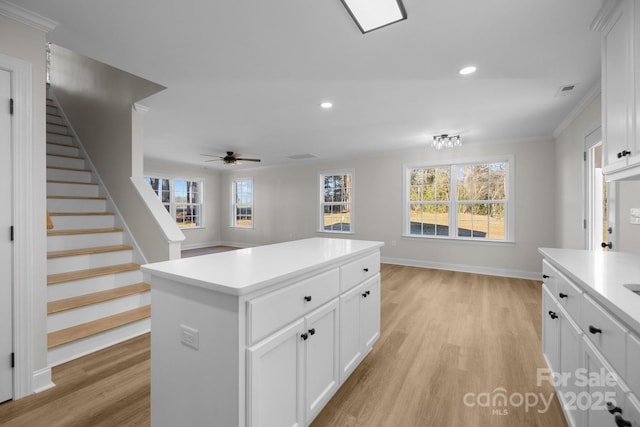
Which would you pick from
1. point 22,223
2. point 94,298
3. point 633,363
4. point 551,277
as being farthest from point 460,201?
point 22,223

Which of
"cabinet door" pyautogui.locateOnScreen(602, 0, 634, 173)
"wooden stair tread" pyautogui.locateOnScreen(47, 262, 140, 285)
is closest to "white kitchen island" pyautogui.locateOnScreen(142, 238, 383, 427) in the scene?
"cabinet door" pyautogui.locateOnScreen(602, 0, 634, 173)

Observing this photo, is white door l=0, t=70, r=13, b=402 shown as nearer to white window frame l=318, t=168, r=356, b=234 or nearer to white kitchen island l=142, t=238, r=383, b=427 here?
white kitchen island l=142, t=238, r=383, b=427

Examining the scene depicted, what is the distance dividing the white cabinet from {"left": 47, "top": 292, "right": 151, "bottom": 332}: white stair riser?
2.25 meters

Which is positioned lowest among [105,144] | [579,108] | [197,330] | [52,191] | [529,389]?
[529,389]

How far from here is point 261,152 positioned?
626 cm

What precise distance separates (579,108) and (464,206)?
94.2 inches

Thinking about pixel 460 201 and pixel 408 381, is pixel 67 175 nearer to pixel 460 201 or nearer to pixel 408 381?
pixel 408 381

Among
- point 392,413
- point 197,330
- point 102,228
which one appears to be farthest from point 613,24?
point 102,228

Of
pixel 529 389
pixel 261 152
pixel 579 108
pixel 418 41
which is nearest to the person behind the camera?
pixel 529 389

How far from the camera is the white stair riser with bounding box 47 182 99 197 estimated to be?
132 inches

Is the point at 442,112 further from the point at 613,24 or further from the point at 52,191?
the point at 52,191

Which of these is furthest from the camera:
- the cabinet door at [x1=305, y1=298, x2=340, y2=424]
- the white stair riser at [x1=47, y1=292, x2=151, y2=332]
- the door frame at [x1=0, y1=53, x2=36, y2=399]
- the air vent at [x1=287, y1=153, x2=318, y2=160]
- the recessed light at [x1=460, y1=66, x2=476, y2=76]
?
the air vent at [x1=287, y1=153, x2=318, y2=160]

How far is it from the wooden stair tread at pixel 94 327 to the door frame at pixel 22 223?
0.33 metres

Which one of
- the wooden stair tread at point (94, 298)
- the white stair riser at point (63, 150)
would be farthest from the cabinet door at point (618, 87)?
the white stair riser at point (63, 150)
